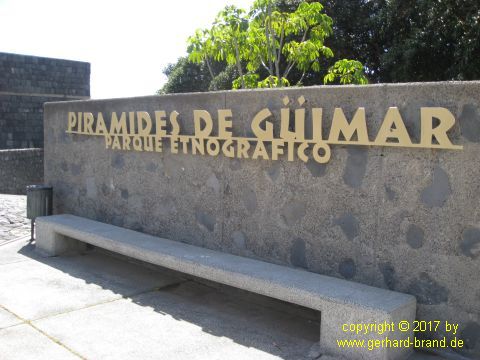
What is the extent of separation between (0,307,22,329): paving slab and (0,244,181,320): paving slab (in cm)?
7

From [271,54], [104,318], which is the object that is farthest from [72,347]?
[271,54]

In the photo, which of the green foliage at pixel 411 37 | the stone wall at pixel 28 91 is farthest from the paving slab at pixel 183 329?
the stone wall at pixel 28 91

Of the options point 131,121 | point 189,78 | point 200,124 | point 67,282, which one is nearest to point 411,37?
point 131,121

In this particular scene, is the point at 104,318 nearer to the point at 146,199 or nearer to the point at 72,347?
the point at 72,347

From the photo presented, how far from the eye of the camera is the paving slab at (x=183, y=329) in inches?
151

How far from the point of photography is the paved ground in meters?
3.85

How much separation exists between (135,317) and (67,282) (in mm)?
1306

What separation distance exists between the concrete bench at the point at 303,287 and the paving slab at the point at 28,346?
1.36 metres

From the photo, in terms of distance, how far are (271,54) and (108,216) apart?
5117 millimetres

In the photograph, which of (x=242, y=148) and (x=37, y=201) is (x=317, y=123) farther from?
(x=37, y=201)

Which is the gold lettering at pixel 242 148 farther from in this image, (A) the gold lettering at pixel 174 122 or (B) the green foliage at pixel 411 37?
(B) the green foliage at pixel 411 37

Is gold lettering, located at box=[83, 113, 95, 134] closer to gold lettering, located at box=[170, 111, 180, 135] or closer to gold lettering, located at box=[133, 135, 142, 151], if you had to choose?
gold lettering, located at box=[133, 135, 142, 151]

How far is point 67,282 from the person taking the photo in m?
5.45

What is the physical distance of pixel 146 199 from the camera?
612 cm
